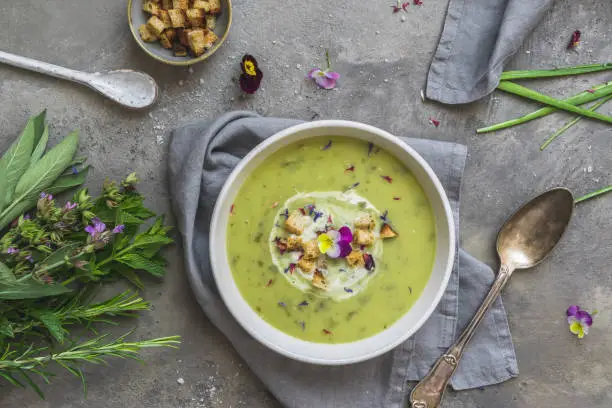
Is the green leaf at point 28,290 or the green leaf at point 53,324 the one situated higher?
the green leaf at point 28,290

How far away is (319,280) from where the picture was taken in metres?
1.82

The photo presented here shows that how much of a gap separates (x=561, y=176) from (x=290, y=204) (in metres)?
0.94

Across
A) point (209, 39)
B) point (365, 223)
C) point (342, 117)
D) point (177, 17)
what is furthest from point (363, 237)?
point (177, 17)

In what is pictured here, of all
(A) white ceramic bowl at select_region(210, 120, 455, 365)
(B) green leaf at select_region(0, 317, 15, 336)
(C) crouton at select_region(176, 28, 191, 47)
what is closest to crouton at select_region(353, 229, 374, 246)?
(A) white ceramic bowl at select_region(210, 120, 455, 365)

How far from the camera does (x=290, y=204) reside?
71.7 inches

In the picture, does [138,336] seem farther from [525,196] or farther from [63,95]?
[525,196]

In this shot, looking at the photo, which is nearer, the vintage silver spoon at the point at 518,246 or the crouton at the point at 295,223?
the crouton at the point at 295,223

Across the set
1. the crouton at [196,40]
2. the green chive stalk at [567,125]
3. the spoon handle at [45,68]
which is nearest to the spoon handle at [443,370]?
the green chive stalk at [567,125]

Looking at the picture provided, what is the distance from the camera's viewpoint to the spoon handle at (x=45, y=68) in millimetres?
1959

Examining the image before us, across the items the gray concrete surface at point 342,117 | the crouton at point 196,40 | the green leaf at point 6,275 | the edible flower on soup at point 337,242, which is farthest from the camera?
the gray concrete surface at point 342,117

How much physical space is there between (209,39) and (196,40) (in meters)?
0.05

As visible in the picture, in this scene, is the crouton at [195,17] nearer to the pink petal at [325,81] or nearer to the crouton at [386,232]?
the pink petal at [325,81]

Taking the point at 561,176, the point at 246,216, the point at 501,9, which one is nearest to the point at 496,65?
the point at 501,9

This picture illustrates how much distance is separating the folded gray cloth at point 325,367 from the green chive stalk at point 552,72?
0.31m
